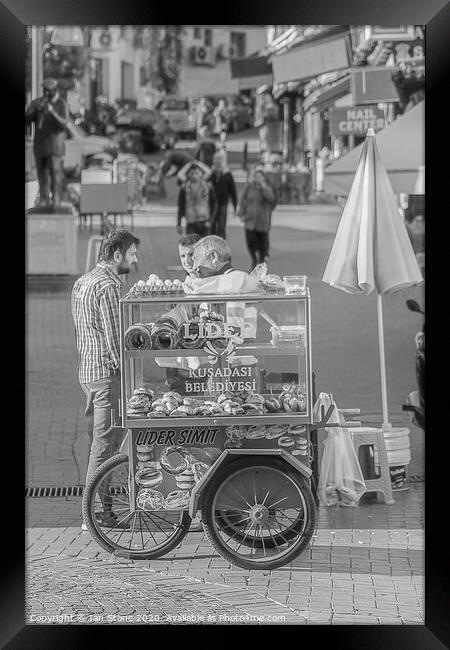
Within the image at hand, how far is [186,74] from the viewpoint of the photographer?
44.7 ft

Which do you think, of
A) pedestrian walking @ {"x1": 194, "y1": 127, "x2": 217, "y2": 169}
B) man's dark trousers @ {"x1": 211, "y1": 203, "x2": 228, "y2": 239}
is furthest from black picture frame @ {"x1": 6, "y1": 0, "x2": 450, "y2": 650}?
pedestrian walking @ {"x1": 194, "y1": 127, "x2": 217, "y2": 169}

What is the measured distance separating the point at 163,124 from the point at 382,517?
7.58 metres

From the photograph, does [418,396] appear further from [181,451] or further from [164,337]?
[164,337]

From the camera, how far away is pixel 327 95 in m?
15.9

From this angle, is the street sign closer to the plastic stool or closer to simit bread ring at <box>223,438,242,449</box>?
the plastic stool

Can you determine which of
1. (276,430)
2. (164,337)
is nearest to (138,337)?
(164,337)

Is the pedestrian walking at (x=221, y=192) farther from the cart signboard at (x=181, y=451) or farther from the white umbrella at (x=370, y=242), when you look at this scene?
the cart signboard at (x=181, y=451)

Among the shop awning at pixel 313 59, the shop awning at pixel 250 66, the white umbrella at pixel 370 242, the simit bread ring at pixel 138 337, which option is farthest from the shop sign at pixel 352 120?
the simit bread ring at pixel 138 337

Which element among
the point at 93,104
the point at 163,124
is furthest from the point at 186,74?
the point at 93,104

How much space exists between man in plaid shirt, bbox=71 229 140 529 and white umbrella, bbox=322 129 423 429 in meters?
1.11

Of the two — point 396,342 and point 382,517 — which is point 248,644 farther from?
point 396,342

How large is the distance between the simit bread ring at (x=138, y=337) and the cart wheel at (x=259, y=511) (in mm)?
726

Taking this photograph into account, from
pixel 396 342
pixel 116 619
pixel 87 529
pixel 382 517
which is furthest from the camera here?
pixel 396 342

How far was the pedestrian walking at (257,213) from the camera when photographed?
10.1 m
